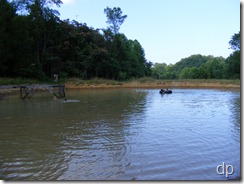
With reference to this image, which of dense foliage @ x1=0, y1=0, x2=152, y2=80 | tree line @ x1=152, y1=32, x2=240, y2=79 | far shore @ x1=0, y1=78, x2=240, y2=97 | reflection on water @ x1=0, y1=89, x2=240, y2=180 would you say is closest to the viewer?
reflection on water @ x1=0, y1=89, x2=240, y2=180

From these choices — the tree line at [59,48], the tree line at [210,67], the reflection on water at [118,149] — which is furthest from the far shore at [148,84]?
the reflection on water at [118,149]

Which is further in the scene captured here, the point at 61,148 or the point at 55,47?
the point at 55,47

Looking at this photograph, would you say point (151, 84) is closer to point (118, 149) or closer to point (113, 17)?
point (113, 17)

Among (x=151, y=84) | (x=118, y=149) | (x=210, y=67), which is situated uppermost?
(x=210, y=67)

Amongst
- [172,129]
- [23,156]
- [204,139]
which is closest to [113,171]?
[23,156]

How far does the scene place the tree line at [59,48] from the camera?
41.5 metres

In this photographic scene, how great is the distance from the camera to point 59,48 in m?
54.0

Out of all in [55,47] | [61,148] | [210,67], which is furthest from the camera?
[210,67]

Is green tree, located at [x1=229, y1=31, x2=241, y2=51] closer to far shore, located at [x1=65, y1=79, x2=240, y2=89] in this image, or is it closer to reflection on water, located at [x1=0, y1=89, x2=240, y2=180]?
far shore, located at [x1=65, y1=79, x2=240, y2=89]

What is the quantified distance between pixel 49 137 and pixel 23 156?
2.54 m

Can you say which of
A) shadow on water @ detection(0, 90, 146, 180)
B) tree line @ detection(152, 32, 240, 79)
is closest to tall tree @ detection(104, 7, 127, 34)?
tree line @ detection(152, 32, 240, 79)

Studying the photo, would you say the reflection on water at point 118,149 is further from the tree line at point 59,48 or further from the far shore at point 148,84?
the far shore at point 148,84

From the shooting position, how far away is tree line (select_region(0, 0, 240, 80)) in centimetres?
4150

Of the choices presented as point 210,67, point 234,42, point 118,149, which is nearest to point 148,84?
point 234,42
